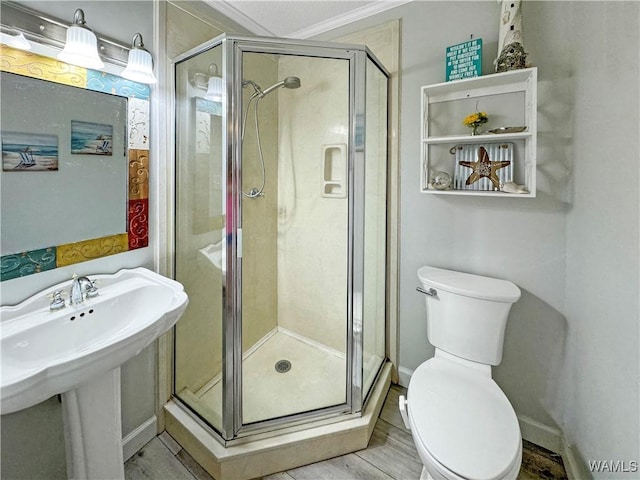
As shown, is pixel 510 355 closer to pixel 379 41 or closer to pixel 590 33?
pixel 590 33

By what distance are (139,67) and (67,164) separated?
1.73 ft

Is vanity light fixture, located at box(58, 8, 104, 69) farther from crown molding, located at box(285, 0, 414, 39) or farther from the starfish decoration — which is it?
the starfish decoration

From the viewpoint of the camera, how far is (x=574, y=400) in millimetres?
1381

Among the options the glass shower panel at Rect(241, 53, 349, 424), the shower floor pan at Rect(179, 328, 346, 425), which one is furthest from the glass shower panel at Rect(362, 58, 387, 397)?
the shower floor pan at Rect(179, 328, 346, 425)

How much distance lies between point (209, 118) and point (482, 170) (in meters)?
1.42

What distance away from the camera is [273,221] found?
2.06 m

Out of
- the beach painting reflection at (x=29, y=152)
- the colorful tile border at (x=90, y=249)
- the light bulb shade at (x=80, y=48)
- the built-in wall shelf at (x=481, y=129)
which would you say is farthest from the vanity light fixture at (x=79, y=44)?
the built-in wall shelf at (x=481, y=129)

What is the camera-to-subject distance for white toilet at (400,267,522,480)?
39.4 inches

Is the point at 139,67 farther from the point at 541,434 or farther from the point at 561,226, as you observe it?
the point at 541,434

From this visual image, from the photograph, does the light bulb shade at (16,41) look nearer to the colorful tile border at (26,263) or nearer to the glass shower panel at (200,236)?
the glass shower panel at (200,236)

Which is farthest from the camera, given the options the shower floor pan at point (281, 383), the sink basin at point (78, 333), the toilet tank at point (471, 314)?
the shower floor pan at point (281, 383)

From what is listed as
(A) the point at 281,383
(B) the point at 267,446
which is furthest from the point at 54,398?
(A) the point at 281,383

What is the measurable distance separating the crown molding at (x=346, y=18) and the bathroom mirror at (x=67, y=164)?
1264 millimetres

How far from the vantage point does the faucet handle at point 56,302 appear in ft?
3.67
